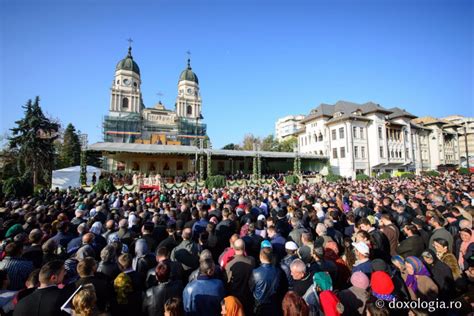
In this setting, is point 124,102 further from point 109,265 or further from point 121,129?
point 109,265

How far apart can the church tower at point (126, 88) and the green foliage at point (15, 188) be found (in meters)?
42.4

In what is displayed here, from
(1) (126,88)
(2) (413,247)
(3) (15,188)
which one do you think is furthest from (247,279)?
(1) (126,88)

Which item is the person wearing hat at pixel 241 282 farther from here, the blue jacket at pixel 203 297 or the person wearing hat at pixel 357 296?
the person wearing hat at pixel 357 296

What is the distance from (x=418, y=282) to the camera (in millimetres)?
2854

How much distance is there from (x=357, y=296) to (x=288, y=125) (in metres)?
Result: 99.4

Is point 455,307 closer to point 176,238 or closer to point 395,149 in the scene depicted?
point 176,238

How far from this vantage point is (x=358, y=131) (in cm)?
3591

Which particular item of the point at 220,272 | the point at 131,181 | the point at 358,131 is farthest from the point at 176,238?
the point at 358,131

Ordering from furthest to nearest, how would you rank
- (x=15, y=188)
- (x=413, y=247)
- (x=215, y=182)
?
1. (x=215, y=182)
2. (x=15, y=188)
3. (x=413, y=247)

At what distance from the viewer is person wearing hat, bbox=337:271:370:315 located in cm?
247

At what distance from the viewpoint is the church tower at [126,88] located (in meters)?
54.1

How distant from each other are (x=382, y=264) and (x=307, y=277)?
1083 mm

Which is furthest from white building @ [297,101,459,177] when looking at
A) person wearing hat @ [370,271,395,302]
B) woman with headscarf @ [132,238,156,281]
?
woman with headscarf @ [132,238,156,281]

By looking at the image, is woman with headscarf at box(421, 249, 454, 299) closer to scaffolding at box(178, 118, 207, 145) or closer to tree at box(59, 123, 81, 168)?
tree at box(59, 123, 81, 168)
